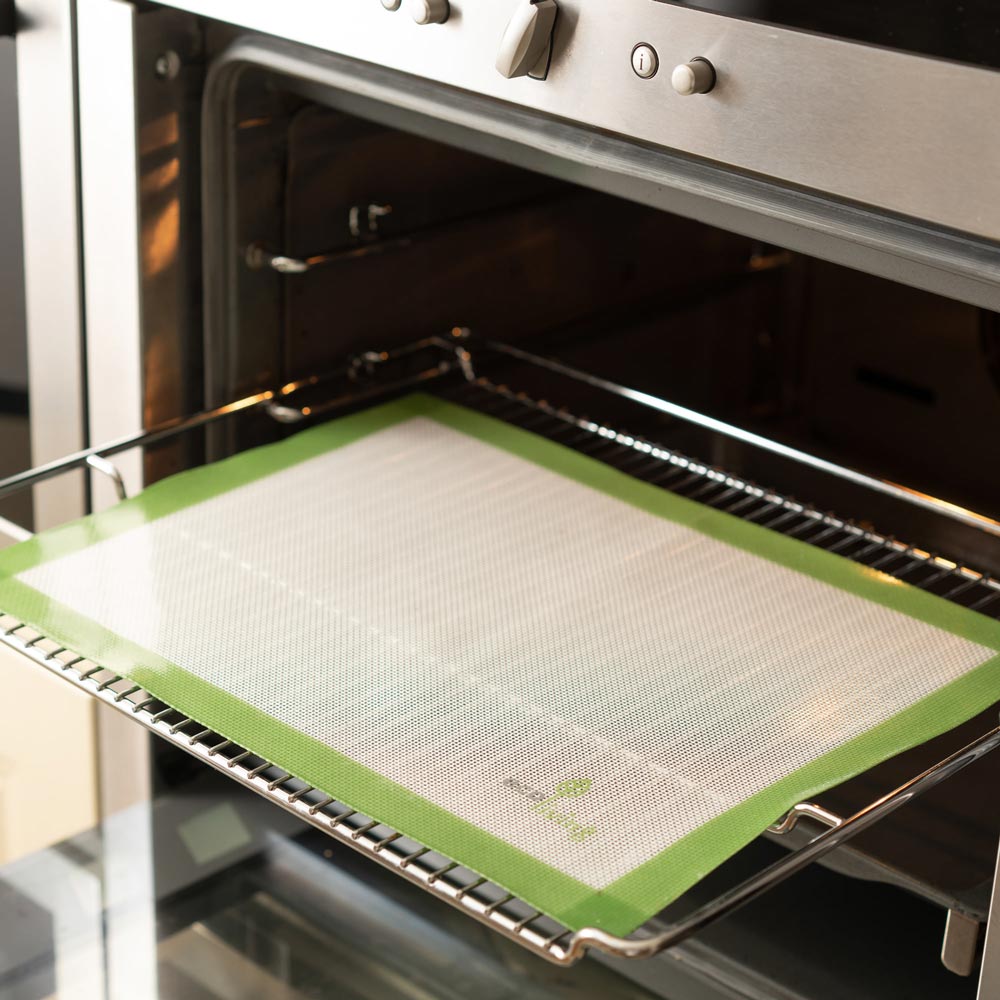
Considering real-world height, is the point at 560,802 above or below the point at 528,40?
below

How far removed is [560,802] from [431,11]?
0.44 meters

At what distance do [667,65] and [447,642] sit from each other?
36cm

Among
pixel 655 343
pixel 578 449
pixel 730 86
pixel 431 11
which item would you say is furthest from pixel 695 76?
pixel 655 343

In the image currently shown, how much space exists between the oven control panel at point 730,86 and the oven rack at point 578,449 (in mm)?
281

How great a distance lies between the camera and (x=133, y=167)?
109 centimetres

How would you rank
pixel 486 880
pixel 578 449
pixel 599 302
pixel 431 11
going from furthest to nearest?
pixel 599 302 → pixel 578 449 → pixel 431 11 → pixel 486 880

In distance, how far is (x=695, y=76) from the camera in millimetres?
766

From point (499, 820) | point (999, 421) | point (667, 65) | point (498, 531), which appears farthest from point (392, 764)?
point (999, 421)

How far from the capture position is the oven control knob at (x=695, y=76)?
76cm

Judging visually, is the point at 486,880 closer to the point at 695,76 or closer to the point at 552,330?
the point at 695,76

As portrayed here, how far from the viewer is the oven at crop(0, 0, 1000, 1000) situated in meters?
0.76

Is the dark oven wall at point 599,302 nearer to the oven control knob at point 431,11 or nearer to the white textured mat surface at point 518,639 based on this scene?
the white textured mat surface at point 518,639

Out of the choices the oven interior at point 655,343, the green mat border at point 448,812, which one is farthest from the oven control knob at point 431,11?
the green mat border at point 448,812

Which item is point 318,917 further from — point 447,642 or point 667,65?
point 667,65
